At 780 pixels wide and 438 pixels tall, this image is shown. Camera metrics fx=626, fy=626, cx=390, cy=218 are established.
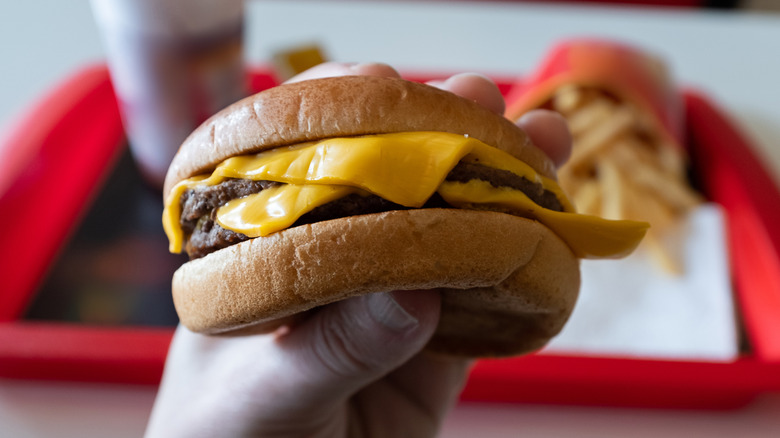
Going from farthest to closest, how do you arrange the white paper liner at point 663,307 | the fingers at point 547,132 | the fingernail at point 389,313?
1. the white paper liner at point 663,307
2. the fingers at point 547,132
3. the fingernail at point 389,313

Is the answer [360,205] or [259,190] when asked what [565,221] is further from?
[259,190]

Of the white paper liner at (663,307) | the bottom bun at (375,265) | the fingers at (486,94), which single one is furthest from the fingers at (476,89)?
the white paper liner at (663,307)

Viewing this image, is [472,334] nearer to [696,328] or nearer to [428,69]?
[696,328]

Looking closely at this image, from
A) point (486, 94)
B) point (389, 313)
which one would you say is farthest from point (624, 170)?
point (389, 313)

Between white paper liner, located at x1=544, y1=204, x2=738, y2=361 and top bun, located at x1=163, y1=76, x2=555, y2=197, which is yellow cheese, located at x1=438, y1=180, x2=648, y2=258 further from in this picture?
white paper liner, located at x1=544, y1=204, x2=738, y2=361

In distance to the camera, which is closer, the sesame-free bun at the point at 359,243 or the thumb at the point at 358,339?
A: the sesame-free bun at the point at 359,243

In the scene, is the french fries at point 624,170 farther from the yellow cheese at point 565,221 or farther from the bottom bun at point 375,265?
the bottom bun at point 375,265

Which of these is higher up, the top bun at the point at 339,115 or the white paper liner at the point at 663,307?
the top bun at the point at 339,115
